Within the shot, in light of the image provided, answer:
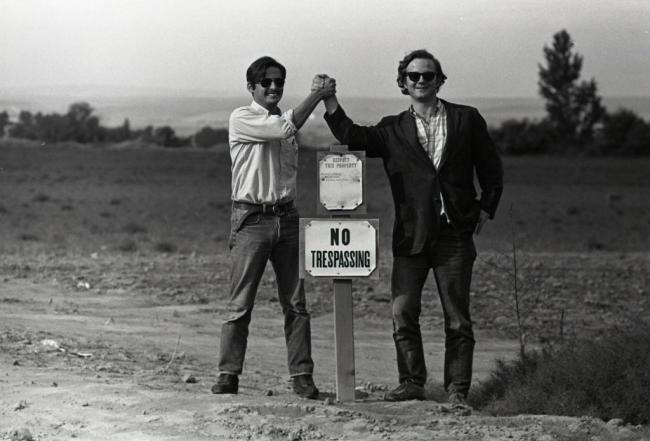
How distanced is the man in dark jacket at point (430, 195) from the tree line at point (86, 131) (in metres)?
57.7

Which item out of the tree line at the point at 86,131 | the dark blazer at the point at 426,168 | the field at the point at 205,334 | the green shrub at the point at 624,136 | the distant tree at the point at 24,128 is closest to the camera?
the field at the point at 205,334

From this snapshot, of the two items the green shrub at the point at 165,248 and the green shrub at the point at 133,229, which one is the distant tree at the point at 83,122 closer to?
the green shrub at the point at 133,229

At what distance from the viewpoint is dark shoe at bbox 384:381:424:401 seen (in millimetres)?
7328

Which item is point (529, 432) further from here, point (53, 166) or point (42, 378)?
point (53, 166)

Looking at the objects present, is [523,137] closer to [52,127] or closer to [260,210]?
[52,127]

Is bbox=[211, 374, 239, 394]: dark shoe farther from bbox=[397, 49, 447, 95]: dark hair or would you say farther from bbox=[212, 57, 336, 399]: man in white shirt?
bbox=[397, 49, 447, 95]: dark hair

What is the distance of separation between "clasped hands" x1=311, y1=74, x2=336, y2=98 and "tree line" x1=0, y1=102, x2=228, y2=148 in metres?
57.8

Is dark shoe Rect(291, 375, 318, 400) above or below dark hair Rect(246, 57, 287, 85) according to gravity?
below

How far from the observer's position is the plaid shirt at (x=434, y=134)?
725 centimetres

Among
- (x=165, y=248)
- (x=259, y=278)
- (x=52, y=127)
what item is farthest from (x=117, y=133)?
(x=259, y=278)

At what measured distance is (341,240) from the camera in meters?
7.25

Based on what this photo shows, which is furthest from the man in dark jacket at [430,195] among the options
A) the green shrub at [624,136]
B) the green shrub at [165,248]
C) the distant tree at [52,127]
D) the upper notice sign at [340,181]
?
the distant tree at [52,127]

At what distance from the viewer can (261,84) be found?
721 cm

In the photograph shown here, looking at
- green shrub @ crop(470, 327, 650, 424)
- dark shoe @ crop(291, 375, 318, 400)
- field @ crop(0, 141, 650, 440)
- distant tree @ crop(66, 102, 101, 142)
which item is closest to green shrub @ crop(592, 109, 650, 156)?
distant tree @ crop(66, 102, 101, 142)
